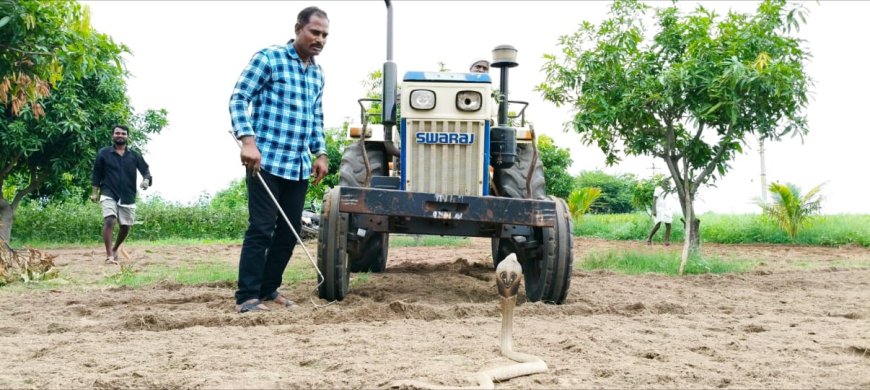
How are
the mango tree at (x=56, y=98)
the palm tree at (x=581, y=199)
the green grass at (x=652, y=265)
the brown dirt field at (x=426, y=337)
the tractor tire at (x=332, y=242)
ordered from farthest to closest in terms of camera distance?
the palm tree at (x=581, y=199), the green grass at (x=652, y=265), the mango tree at (x=56, y=98), the tractor tire at (x=332, y=242), the brown dirt field at (x=426, y=337)

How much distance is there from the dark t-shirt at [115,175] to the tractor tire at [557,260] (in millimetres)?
5701

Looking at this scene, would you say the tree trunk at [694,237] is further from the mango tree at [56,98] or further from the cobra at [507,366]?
the mango tree at [56,98]

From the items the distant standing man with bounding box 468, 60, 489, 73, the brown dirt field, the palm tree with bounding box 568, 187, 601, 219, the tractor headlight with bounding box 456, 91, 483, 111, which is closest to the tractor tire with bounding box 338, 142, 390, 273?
the brown dirt field

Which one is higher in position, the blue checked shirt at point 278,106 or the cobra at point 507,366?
the blue checked shirt at point 278,106

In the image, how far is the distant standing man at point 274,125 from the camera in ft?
15.7

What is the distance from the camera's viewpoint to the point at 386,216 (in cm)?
506

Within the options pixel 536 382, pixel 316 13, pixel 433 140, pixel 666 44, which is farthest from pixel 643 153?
pixel 536 382

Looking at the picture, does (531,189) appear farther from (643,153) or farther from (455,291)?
(643,153)

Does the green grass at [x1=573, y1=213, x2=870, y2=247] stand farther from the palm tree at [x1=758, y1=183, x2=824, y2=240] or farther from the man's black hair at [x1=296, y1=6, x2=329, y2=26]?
the man's black hair at [x1=296, y1=6, x2=329, y2=26]

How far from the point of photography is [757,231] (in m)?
15.3

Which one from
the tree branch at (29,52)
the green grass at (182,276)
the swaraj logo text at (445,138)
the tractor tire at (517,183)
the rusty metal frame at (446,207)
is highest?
the tree branch at (29,52)

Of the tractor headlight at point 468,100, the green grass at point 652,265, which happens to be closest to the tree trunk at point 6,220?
the green grass at point 652,265

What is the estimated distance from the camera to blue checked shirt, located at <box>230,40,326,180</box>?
477 centimetres

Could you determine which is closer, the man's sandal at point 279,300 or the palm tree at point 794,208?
the man's sandal at point 279,300
